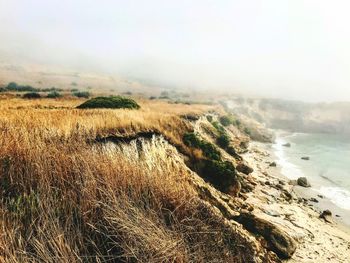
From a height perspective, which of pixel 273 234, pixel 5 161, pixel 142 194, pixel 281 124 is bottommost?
pixel 281 124

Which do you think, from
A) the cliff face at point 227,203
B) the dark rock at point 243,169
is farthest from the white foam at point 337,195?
the cliff face at point 227,203

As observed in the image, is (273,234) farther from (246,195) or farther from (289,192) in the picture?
(289,192)

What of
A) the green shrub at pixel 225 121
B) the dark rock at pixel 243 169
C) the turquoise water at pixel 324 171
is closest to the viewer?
the dark rock at pixel 243 169

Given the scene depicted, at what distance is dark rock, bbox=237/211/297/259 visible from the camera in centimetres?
1253

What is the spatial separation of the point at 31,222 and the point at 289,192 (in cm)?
2233

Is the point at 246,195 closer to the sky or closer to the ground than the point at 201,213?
closer to the ground

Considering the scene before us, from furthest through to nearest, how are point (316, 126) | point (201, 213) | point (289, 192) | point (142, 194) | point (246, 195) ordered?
1. point (316, 126)
2. point (289, 192)
3. point (246, 195)
4. point (201, 213)
5. point (142, 194)

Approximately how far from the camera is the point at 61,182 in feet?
24.6

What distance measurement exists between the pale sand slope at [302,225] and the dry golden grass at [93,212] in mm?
7095

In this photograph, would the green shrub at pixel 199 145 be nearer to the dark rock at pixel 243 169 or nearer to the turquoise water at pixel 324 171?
the dark rock at pixel 243 169

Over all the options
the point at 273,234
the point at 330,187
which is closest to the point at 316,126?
the point at 330,187

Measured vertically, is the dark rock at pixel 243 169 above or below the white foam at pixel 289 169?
above

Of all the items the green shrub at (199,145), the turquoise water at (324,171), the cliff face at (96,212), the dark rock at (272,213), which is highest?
the cliff face at (96,212)

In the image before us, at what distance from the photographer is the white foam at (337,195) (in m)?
26.1
